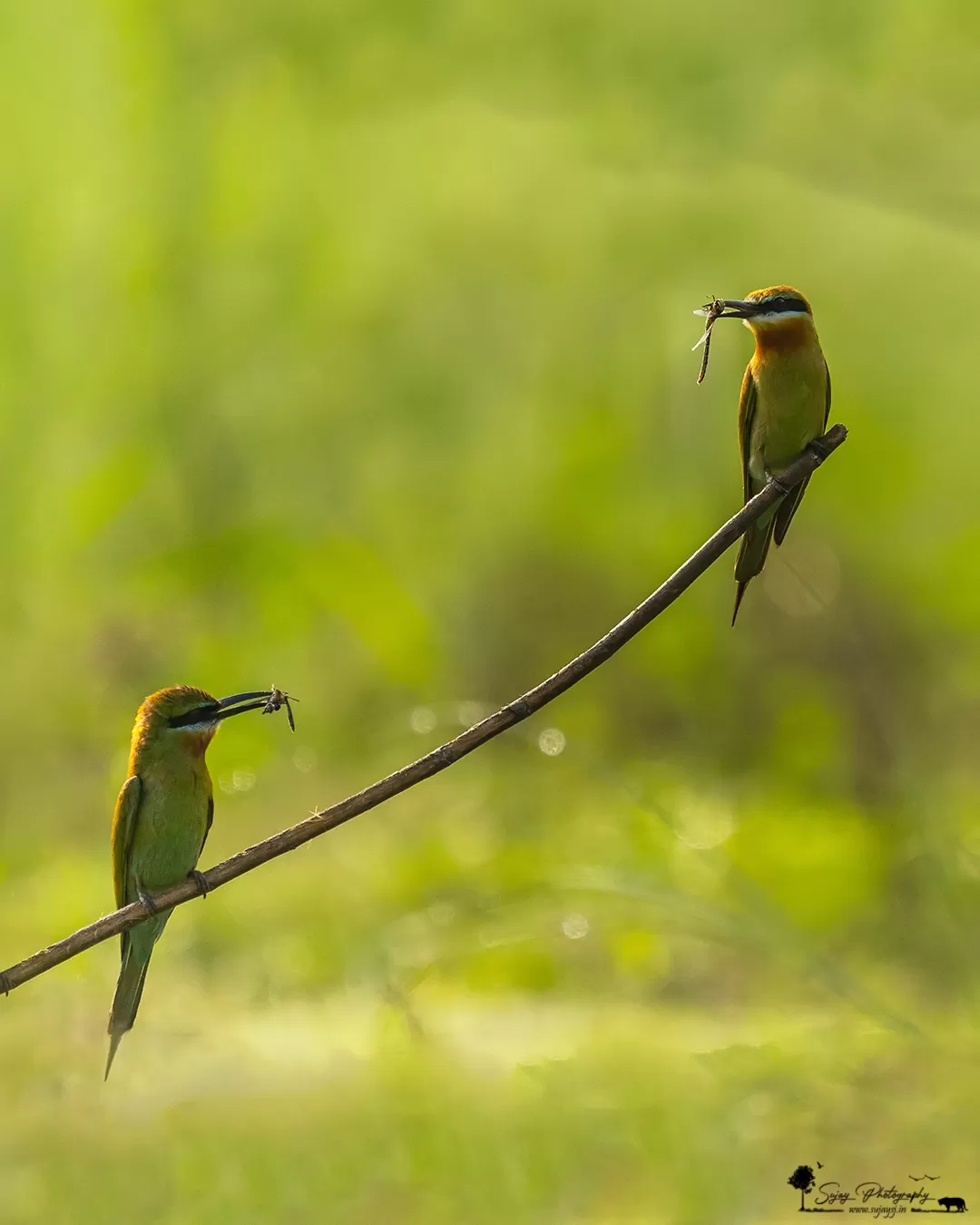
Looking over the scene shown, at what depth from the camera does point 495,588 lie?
11.1 feet

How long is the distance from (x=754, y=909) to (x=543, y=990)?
449 mm

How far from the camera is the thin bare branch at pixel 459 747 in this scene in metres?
0.46

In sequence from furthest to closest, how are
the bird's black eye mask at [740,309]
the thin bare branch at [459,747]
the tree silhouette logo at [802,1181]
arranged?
1. the tree silhouette logo at [802,1181]
2. the bird's black eye mask at [740,309]
3. the thin bare branch at [459,747]

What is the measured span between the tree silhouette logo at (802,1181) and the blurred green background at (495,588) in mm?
36

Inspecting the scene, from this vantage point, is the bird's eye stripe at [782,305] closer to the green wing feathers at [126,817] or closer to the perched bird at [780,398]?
the perched bird at [780,398]

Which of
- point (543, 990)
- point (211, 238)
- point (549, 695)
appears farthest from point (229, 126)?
point (549, 695)

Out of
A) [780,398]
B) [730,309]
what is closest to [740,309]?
[730,309]

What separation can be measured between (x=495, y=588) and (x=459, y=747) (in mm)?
2903

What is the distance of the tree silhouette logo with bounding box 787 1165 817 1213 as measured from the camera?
65.5 inches

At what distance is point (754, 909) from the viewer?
2232mm

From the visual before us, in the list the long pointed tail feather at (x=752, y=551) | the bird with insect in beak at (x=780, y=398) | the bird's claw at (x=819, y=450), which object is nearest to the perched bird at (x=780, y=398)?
the bird with insect in beak at (x=780, y=398)

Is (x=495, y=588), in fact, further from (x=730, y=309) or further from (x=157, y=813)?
(x=730, y=309)

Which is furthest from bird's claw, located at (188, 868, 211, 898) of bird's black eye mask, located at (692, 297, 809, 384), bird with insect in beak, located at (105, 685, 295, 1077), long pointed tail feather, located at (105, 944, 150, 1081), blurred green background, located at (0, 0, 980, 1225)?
blurred green background, located at (0, 0, 980, 1225)

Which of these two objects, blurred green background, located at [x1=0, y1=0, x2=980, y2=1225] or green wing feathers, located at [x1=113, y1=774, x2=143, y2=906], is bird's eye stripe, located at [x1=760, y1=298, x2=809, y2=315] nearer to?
green wing feathers, located at [x1=113, y1=774, x2=143, y2=906]
